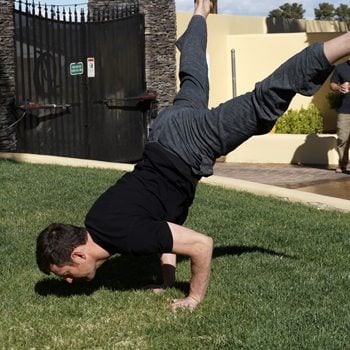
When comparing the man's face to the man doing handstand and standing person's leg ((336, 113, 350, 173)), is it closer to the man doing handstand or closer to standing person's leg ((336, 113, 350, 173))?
the man doing handstand

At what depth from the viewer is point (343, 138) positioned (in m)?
11.0

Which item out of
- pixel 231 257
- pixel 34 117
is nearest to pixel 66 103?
pixel 34 117

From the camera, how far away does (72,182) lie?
28.2 feet

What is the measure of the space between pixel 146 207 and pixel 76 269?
568 mm

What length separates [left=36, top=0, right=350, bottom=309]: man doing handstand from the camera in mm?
4141

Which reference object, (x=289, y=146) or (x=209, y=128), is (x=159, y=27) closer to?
(x=289, y=146)

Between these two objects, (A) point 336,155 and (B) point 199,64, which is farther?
(A) point 336,155

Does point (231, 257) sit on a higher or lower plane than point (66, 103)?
lower

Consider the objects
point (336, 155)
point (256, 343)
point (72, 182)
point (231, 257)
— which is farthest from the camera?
point (336, 155)

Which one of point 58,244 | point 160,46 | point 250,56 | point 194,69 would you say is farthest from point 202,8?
point 250,56

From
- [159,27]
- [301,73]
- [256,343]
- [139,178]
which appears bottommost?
[256,343]

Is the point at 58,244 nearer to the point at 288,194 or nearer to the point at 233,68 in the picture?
the point at 288,194

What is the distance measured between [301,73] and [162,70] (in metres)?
9.55

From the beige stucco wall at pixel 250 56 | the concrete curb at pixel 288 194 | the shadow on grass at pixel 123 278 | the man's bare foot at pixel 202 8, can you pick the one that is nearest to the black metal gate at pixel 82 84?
the beige stucco wall at pixel 250 56
